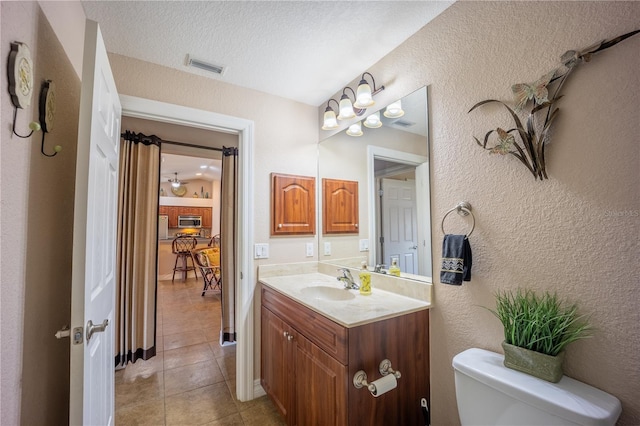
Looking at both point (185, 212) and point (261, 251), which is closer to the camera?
point (261, 251)

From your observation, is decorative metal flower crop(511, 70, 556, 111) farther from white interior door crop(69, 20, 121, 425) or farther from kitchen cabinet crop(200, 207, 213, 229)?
kitchen cabinet crop(200, 207, 213, 229)

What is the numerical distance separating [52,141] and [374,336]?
1.58m

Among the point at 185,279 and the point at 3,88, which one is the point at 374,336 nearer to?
the point at 3,88

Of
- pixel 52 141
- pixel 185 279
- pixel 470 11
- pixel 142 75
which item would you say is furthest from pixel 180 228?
pixel 470 11

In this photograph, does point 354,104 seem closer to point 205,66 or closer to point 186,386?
point 205,66

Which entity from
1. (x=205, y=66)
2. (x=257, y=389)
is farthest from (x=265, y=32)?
(x=257, y=389)

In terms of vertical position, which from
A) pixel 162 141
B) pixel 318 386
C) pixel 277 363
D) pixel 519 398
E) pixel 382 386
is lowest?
pixel 277 363

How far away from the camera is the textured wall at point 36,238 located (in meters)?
0.80

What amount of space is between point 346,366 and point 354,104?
1608mm

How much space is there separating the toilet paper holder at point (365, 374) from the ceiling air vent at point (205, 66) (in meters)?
2.05

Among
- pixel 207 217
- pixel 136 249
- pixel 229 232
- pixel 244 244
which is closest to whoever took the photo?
pixel 244 244

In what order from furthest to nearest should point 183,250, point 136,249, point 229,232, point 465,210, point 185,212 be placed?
point 185,212, point 183,250, point 229,232, point 136,249, point 465,210

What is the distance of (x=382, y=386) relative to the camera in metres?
1.15

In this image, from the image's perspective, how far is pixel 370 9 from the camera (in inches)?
56.0
